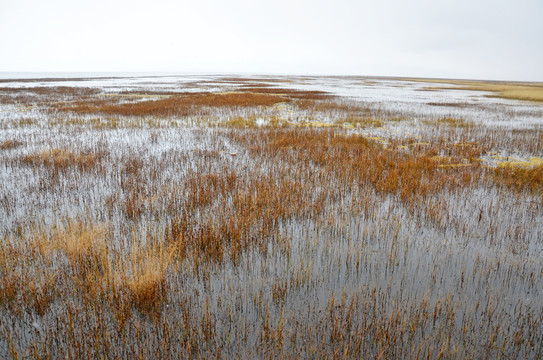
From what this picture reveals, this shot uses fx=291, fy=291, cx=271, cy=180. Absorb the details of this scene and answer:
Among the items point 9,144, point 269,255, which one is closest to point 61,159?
point 9,144

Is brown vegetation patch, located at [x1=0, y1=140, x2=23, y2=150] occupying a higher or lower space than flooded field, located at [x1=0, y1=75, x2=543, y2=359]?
higher

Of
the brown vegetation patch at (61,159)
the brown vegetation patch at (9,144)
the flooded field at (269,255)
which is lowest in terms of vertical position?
the flooded field at (269,255)

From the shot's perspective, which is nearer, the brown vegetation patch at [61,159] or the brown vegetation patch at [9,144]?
the brown vegetation patch at [61,159]

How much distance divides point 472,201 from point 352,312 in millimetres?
5712

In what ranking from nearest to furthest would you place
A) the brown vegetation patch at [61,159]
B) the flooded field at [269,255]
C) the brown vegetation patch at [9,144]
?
the flooded field at [269,255] → the brown vegetation patch at [61,159] → the brown vegetation patch at [9,144]

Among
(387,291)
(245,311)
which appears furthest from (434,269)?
(245,311)

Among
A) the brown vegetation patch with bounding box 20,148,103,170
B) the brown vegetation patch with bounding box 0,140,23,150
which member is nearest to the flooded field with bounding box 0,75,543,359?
the brown vegetation patch with bounding box 20,148,103,170

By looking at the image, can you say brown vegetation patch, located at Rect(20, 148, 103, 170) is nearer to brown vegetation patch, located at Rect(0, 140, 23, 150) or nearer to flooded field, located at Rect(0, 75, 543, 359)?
flooded field, located at Rect(0, 75, 543, 359)

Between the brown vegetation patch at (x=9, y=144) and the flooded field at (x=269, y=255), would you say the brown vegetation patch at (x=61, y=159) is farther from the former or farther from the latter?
the brown vegetation patch at (x=9, y=144)

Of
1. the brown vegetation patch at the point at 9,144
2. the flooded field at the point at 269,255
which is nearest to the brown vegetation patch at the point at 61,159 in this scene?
the flooded field at the point at 269,255

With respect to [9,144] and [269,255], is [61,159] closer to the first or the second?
[9,144]

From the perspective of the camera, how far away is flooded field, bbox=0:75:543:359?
3418 mm

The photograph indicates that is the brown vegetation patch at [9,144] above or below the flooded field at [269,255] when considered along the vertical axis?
above

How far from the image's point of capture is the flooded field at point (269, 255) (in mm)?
3418
